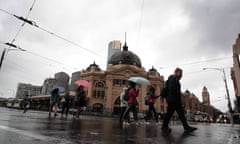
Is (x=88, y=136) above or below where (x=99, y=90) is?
below

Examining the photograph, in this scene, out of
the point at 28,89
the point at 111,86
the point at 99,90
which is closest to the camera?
the point at 111,86

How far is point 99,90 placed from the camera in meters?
52.8

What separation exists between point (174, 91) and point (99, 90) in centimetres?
4791

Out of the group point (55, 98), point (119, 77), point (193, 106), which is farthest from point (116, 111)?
point (193, 106)

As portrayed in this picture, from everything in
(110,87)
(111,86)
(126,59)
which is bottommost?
(110,87)

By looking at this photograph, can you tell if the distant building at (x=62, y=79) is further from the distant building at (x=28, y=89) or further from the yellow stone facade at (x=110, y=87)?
the yellow stone facade at (x=110, y=87)

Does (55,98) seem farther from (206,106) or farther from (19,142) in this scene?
(206,106)

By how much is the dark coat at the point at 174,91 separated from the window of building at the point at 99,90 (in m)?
47.3

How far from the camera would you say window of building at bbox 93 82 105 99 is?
52281 mm

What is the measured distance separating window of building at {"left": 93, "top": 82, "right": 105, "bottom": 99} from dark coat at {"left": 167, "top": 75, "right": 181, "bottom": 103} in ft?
155

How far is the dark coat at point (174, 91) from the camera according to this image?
18.8 ft

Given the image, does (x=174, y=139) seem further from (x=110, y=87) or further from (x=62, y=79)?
(x=62, y=79)

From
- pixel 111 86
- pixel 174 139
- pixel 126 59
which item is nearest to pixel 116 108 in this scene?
pixel 111 86

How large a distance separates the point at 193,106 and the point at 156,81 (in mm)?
43913
